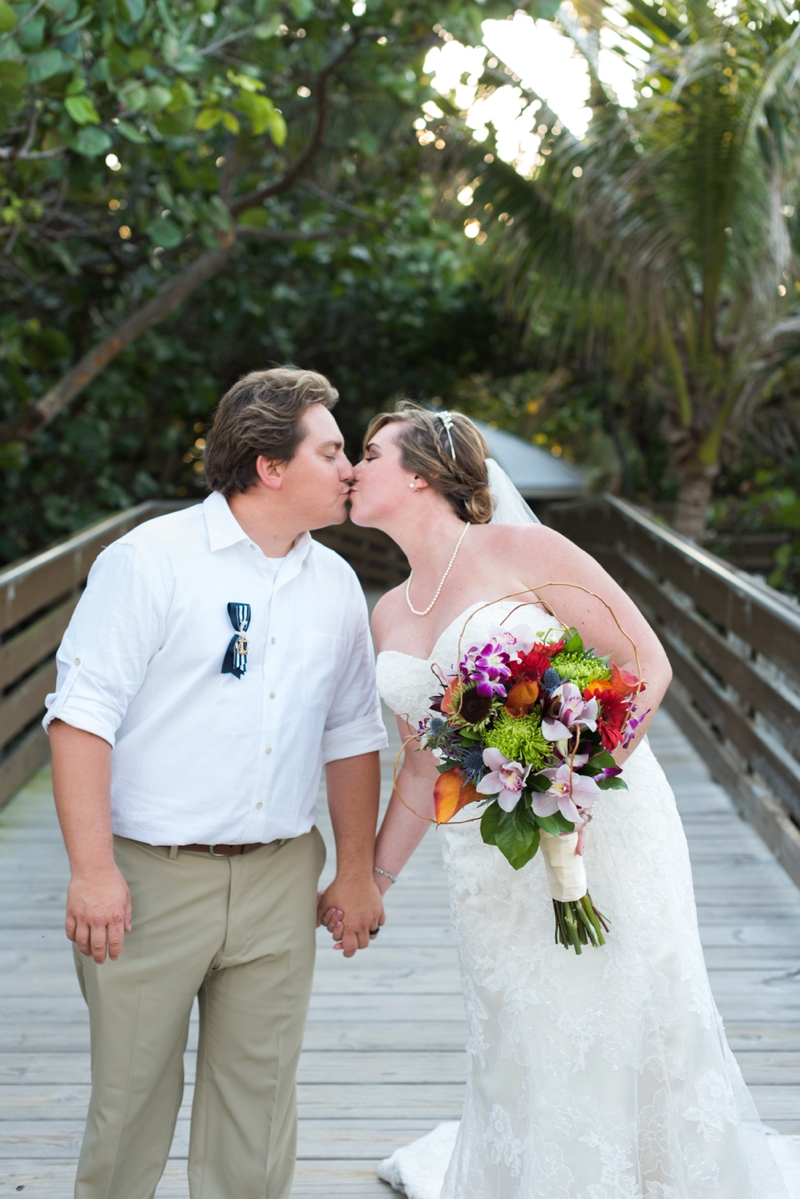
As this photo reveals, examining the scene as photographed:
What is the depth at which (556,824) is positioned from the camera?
1915mm

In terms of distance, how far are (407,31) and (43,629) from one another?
4.00 m

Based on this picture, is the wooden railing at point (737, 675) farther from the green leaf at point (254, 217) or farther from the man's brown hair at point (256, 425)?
the green leaf at point (254, 217)

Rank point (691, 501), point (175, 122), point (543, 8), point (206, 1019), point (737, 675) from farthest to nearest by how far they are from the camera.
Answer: point (691, 501), point (737, 675), point (543, 8), point (175, 122), point (206, 1019)

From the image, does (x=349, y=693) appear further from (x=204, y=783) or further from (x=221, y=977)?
(x=221, y=977)

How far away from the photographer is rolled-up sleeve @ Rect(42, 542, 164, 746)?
1.99 m

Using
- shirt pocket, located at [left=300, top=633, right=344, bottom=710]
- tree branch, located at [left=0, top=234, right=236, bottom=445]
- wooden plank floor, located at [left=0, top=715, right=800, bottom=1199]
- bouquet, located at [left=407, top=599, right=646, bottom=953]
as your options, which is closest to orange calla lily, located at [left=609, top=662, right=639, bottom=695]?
bouquet, located at [left=407, top=599, right=646, bottom=953]

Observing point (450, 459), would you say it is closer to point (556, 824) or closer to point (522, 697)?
point (522, 697)

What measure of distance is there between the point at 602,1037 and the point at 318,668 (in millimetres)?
916

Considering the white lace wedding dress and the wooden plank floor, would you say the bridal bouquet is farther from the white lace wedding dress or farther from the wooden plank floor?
the wooden plank floor

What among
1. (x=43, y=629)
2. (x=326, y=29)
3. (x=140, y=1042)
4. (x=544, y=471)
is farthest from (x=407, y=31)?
(x=544, y=471)

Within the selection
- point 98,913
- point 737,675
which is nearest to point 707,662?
point 737,675

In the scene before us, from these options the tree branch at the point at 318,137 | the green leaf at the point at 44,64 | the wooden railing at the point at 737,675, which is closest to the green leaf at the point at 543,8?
the tree branch at the point at 318,137

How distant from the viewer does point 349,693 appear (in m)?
2.43

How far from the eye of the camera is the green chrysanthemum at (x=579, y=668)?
194 centimetres
